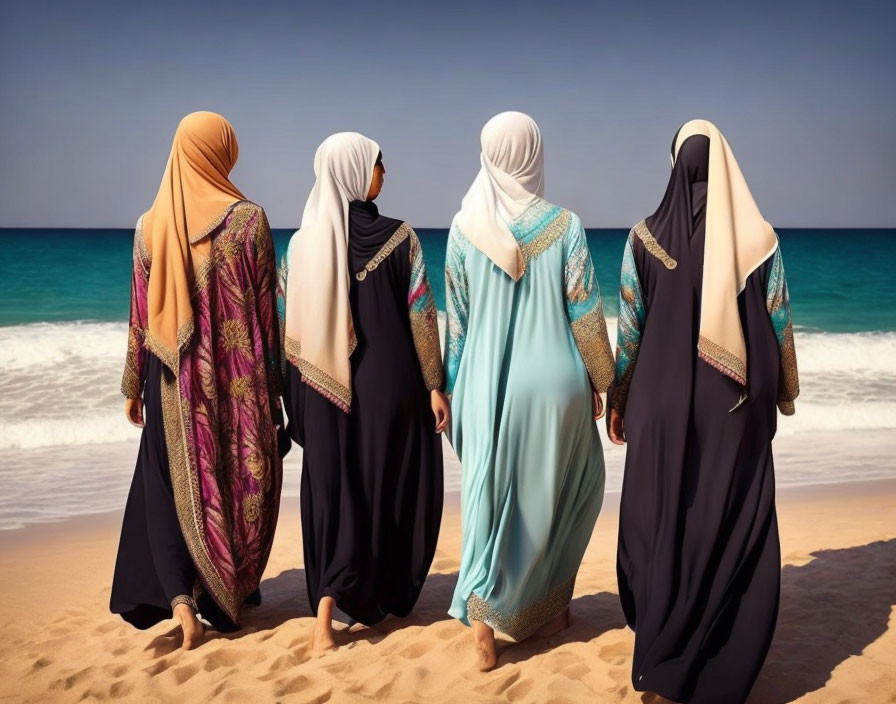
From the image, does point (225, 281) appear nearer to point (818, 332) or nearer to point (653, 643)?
point (653, 643)

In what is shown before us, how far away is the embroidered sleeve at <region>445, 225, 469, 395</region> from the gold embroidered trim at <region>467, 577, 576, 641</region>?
2.33 ft

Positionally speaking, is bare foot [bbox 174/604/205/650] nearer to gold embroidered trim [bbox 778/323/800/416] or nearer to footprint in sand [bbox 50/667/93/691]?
footprint in sand [bbox 50/667/93/691]

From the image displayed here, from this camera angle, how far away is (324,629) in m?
3.24

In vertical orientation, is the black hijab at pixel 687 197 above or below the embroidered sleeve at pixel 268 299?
above

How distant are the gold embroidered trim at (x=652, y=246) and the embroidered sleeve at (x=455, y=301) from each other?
22.0 inches

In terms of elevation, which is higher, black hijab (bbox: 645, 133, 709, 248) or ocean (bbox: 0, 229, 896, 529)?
black hijab (bbox: 645, 133, 709, 248)

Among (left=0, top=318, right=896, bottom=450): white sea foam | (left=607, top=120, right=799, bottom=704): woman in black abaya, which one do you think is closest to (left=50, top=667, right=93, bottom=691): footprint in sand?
(left=607, top=120, right=799, bottom=704): woman in black abaya

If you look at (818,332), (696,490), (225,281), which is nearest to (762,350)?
(696,490)

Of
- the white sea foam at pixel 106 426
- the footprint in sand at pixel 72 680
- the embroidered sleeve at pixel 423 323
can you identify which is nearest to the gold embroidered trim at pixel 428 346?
the embroidered sleeve at pixel 423 323

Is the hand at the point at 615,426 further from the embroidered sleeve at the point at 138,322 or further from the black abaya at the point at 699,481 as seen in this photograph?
the embroidered sleeve at the point at 138,322

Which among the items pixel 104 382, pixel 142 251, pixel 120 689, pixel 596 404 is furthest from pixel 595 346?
pixel 104 382

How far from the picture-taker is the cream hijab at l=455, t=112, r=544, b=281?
3.01 m

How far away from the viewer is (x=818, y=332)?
51.3ft

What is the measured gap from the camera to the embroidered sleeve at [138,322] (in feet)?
10.7
